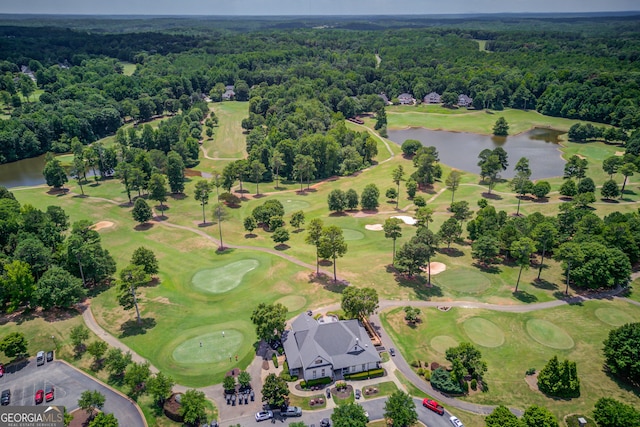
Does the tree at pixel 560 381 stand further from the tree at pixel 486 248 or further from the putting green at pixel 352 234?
the putting green at pixel 352 234

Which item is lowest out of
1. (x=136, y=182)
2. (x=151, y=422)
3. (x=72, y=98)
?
(x=151, y=422)

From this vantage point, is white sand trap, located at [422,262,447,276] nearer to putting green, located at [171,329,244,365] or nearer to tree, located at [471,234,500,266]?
tree, located at [471,234,500,266]

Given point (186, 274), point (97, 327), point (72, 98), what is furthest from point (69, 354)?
point (72, 98)

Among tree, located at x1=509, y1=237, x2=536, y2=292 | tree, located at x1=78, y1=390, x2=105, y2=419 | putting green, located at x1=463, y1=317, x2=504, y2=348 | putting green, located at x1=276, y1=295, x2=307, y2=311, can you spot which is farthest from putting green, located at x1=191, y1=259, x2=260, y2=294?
tree, located at x1=509, y1=237, x2=536, y2=292

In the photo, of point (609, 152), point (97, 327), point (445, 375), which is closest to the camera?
point (445, 375)

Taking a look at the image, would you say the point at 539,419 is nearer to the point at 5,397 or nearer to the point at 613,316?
the point at 613,316

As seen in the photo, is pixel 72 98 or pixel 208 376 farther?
pixel 72 98

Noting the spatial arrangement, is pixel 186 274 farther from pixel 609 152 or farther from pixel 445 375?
pixel 609 152
